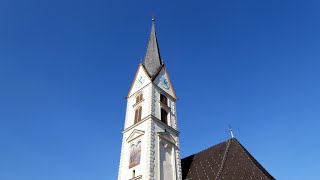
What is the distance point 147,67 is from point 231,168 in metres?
14.7

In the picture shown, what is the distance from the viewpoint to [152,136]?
23.7 metres

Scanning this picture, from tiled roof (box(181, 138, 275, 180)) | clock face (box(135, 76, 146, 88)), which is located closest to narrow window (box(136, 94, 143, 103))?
clock face (box(135, 76, 146, 88))

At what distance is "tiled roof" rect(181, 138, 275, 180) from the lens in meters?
20.8

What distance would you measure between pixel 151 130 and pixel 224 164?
634 cm

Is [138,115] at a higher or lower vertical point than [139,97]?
lower

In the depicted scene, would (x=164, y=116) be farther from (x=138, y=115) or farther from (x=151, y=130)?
(x=151, y=130)

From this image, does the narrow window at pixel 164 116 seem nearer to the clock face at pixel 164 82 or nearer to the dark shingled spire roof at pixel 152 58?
the clock face at pixel 164 82

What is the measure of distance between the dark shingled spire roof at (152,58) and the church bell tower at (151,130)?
108 millimetres

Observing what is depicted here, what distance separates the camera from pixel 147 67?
32.0 meters

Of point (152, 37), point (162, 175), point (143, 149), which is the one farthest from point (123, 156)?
point (152, 37)

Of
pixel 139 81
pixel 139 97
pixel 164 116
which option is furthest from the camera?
pixel 139 81

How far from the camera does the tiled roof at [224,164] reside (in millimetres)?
20812

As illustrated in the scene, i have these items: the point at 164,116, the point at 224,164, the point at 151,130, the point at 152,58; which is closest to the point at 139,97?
the point at 164,116

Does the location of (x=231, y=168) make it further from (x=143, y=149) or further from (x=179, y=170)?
(x=143, y=149)
